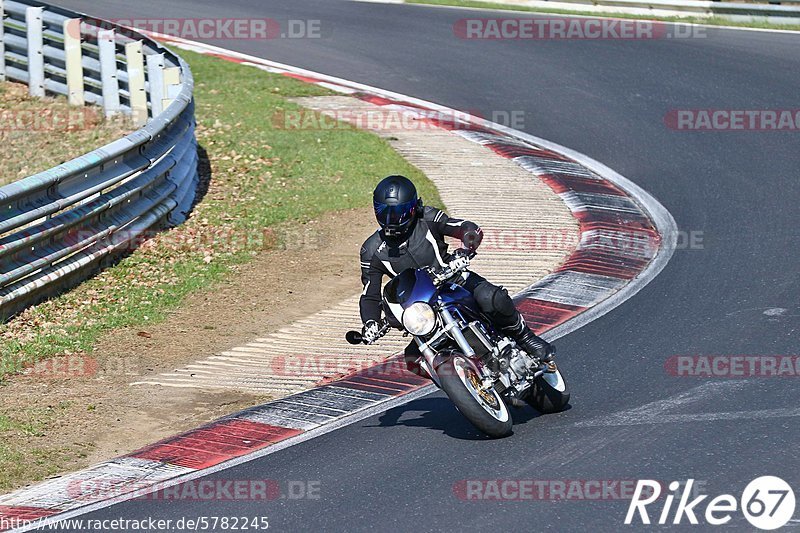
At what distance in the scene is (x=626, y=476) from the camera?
6727mm

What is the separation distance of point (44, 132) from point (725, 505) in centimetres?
1218

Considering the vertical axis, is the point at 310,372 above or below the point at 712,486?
below

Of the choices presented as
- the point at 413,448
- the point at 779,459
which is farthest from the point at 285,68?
the point at 779,459

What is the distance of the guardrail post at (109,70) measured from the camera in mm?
15930

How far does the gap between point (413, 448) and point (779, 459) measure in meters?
2.27

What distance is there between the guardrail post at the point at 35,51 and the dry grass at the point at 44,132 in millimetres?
198

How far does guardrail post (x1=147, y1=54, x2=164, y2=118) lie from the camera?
15008 mm

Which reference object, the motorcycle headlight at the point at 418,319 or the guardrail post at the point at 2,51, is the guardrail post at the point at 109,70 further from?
the motorcycle headlight at the point at 418,319

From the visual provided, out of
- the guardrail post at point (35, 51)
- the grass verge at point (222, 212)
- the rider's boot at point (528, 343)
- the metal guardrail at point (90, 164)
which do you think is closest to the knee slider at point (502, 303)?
the rider's boot at point (528, 343)

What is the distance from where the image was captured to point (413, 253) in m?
7.75

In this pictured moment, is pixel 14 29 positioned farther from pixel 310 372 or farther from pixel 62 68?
pixel 310 372

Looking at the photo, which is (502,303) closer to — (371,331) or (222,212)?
(371,331)

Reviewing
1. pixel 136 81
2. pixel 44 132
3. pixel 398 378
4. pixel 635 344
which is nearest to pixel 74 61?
pixel 44 132

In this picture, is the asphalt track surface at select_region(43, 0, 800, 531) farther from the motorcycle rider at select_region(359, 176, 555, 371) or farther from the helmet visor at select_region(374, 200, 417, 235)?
the helmet visor at select_region(374, 200, 417, 235)
